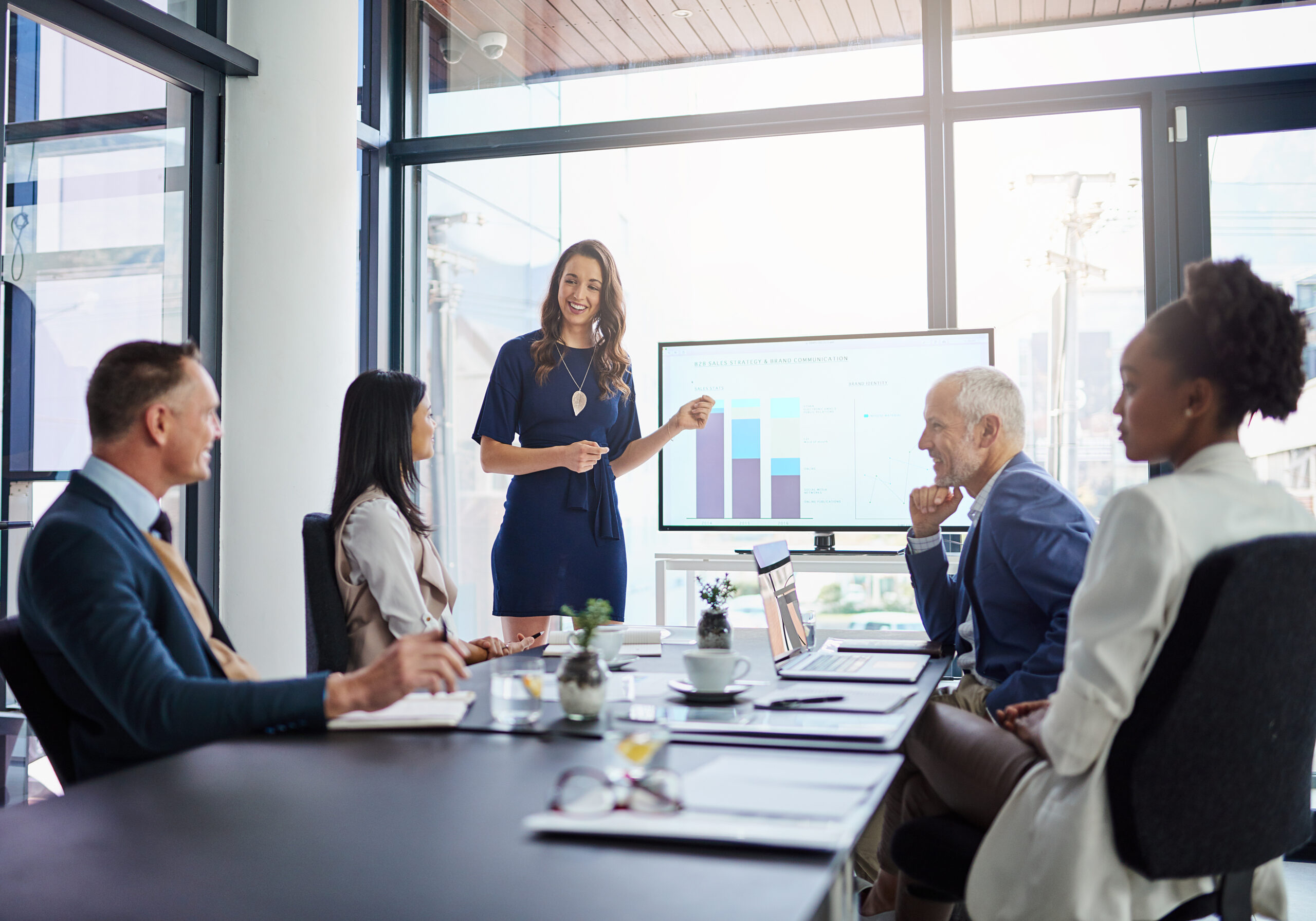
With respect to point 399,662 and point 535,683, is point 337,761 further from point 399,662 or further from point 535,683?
point 535,683

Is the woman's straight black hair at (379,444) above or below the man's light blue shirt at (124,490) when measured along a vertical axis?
above

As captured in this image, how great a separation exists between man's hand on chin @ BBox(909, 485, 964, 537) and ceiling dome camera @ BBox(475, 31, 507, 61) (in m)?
2.89

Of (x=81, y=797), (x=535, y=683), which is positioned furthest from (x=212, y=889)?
(x=535, y=683)

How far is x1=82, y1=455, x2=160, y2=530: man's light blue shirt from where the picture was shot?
1.59 m

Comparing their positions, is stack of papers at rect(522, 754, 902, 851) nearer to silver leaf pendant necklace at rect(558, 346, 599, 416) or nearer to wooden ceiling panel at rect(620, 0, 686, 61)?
silver leaf pendant necklace at rect(558, 346, 599, 416)

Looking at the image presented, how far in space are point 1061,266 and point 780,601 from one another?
83.9 inches

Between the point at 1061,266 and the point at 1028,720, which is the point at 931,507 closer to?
the point at 1028,720

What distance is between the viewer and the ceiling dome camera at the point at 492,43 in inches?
176

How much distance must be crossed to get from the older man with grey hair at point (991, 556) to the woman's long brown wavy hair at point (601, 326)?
45.8 inches

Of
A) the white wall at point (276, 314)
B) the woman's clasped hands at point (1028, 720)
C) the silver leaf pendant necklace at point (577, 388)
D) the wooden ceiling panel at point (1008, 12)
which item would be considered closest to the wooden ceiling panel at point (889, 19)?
the wooden ceiling panel at point (1008, 12)

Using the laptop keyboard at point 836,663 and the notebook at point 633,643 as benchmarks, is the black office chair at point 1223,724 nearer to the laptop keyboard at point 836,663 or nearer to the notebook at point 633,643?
the laptop keyboard at point 836,663

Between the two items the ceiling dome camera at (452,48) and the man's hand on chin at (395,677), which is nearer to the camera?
the man's hand on chin at (395,677)

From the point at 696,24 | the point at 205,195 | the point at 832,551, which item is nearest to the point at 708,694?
the point at 832,551

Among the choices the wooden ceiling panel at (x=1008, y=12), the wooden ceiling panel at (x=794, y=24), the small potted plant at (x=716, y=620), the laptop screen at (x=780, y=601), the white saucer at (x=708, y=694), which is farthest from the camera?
the wooden ceiling panel at (x=794, y=24)
